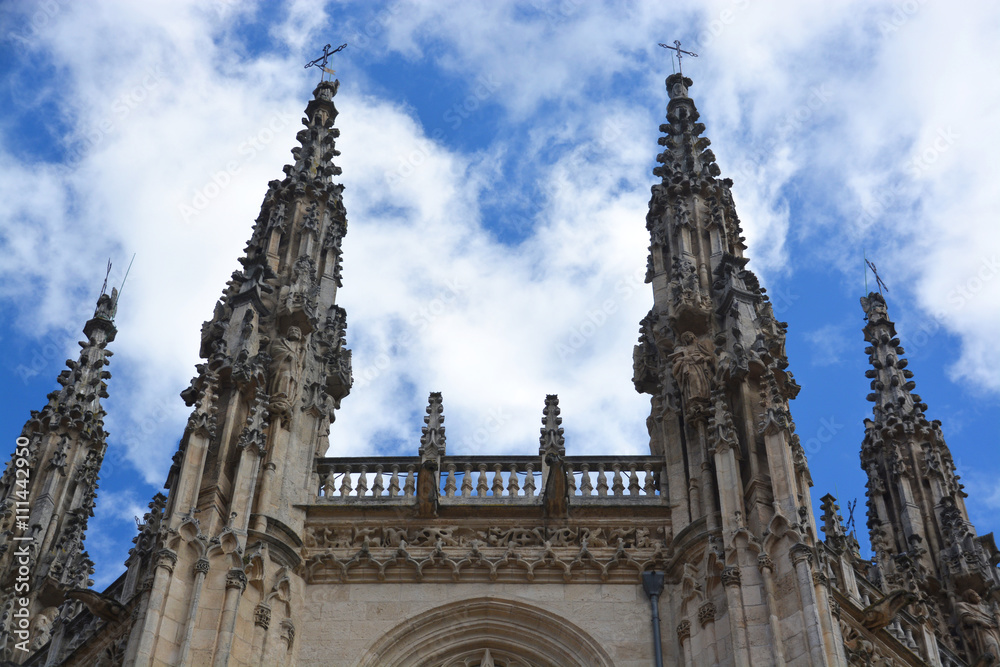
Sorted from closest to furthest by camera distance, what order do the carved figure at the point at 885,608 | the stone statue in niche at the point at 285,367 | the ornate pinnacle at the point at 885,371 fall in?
the carved figure at the point at 885,608
the stone statue in niche at the point at 285,367
the ornate pinnacle at the point at 885,371

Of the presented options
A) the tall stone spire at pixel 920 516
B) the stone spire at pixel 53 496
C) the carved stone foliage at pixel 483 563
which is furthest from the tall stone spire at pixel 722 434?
the stone spire at pixel 53 496

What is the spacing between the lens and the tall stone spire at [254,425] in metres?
19.6

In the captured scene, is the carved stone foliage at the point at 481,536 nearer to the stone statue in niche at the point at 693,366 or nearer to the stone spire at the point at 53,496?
the stone statue in niche at the point at 693,366

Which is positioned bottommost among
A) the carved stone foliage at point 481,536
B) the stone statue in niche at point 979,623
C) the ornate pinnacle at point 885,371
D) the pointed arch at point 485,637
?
the pointed arch at point 485,637

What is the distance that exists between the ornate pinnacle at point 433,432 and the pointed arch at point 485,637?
2.91m

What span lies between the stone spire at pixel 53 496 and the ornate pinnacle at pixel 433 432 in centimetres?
632

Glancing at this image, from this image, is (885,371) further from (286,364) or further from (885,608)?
(286,364)

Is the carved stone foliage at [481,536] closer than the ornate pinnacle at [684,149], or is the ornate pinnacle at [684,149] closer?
the carved stone foliage at [481,536]

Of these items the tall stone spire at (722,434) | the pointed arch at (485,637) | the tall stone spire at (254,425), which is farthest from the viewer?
the pointed arch at (485,637)

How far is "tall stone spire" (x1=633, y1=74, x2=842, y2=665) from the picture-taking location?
1906 cm

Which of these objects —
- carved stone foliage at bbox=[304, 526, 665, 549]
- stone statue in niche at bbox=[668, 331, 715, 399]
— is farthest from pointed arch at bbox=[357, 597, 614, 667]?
stone statue in niche at bbox=[668, 331, 715, 399]

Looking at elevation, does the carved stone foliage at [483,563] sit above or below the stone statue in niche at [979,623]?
below

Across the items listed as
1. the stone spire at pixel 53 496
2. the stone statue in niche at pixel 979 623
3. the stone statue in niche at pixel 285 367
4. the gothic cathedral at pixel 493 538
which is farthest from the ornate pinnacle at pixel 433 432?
the stone statue in niche at pixel 979 623

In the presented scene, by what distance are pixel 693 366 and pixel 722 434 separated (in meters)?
2.10
